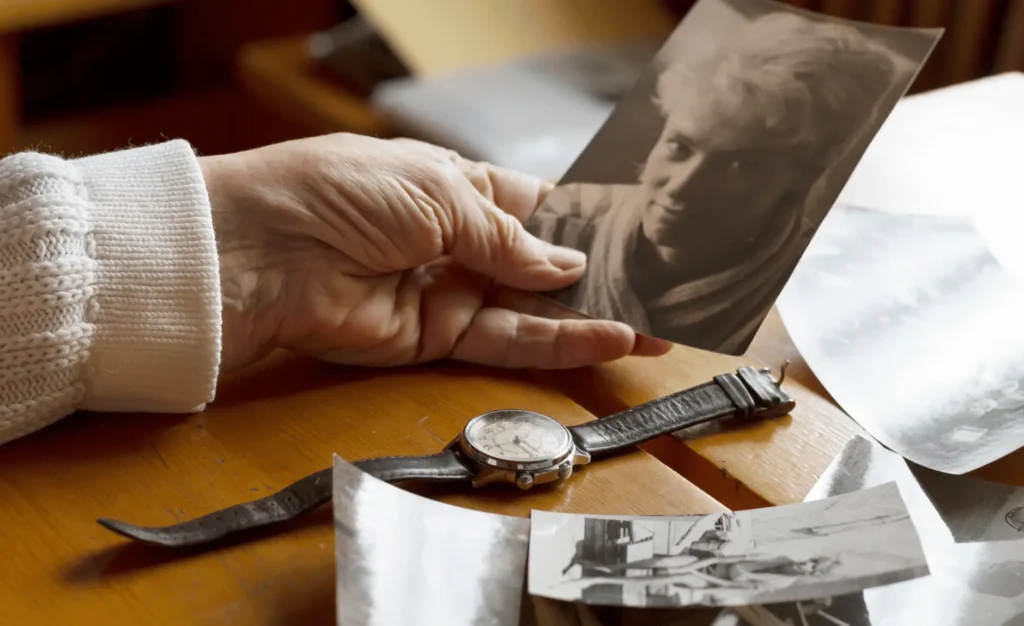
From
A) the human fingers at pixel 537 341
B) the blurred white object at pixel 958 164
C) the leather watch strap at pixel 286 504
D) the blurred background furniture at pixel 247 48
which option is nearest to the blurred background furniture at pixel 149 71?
the blurred background furniture at pixel 247 48

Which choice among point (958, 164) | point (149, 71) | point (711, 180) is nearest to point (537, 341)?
point (711, 180)

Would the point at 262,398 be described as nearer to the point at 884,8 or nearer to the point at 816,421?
the point at 816,421

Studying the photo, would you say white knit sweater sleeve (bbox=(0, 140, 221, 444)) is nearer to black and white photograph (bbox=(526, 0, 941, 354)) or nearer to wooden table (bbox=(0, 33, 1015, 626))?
wooden table (bbox=(0, 33, 1015, 626))


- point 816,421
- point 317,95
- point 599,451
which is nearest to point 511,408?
point 599,451

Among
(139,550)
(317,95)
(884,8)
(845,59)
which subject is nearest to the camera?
(139,550)

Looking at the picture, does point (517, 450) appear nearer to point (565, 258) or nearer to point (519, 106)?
point (565, 258)

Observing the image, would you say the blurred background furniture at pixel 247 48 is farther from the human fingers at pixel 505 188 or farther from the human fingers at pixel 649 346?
the human fingers at pixel 649 346
